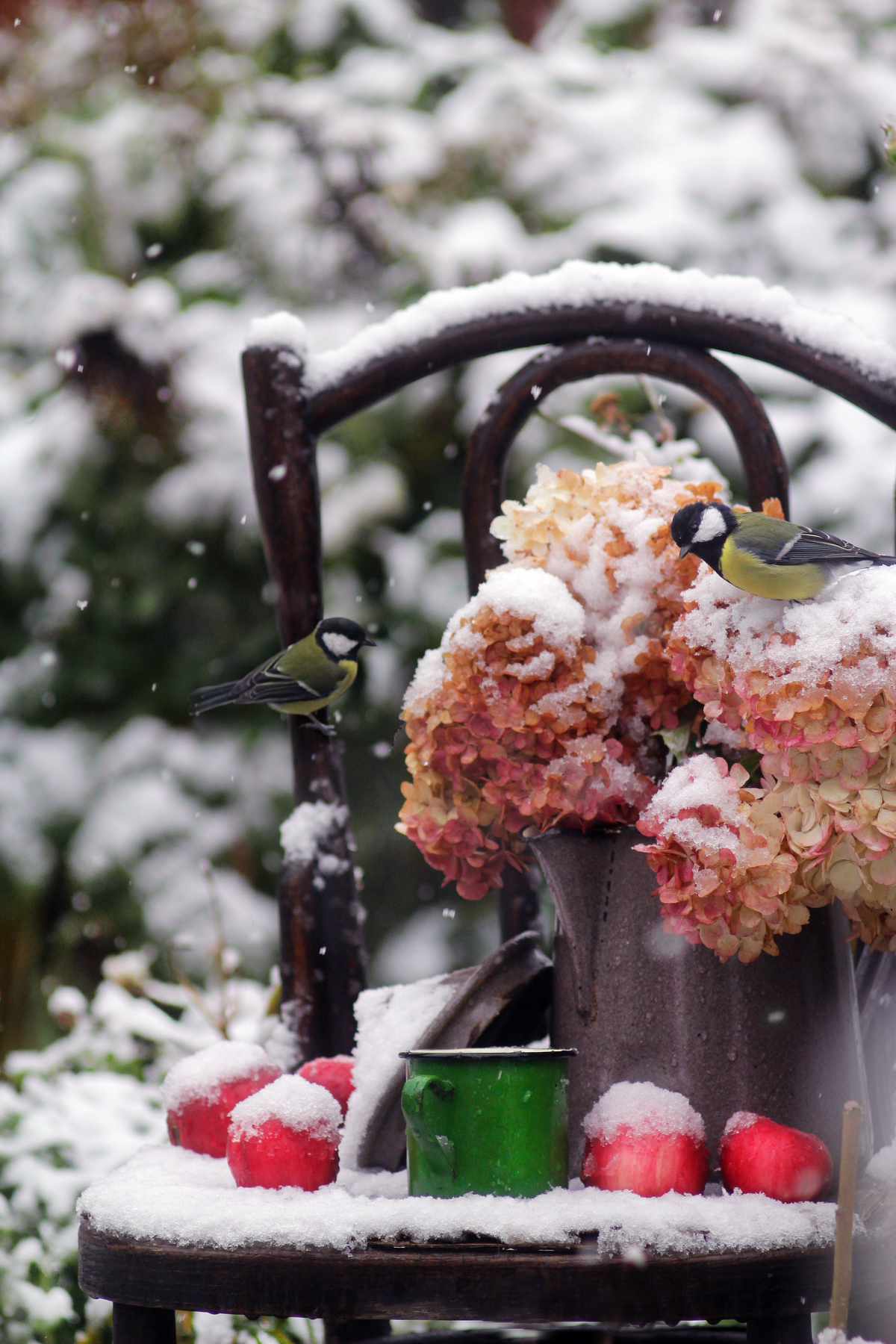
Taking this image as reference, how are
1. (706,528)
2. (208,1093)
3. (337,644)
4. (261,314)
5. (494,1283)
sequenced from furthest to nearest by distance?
(261,314), (337,644), (208,1093), (706,528), (494,1283)

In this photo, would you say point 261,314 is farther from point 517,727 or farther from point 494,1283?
point 494,1283

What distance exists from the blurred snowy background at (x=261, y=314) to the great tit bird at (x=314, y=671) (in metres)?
1.09

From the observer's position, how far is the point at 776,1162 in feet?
2.24

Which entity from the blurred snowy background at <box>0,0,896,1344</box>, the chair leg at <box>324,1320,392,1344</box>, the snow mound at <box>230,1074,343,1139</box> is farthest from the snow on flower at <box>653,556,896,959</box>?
the blurred snowy background at <box>0,0,896,1344</box>

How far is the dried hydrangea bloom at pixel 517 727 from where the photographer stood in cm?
77

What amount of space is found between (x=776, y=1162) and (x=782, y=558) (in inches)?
13.7

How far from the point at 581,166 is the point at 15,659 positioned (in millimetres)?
1535

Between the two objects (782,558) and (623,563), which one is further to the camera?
(623,563)

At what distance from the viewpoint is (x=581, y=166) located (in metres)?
2.48

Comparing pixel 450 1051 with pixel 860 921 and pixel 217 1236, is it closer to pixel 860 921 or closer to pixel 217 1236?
pixel 217 1236

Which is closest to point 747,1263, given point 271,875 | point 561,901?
point 561,901

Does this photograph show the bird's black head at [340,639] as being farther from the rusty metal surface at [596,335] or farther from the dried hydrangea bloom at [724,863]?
the dried hydrangea bloom at [724,863]

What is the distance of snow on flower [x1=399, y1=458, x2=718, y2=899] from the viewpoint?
769 millimetres

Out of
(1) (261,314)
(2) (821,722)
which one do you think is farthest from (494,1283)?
(1) (261,314)
